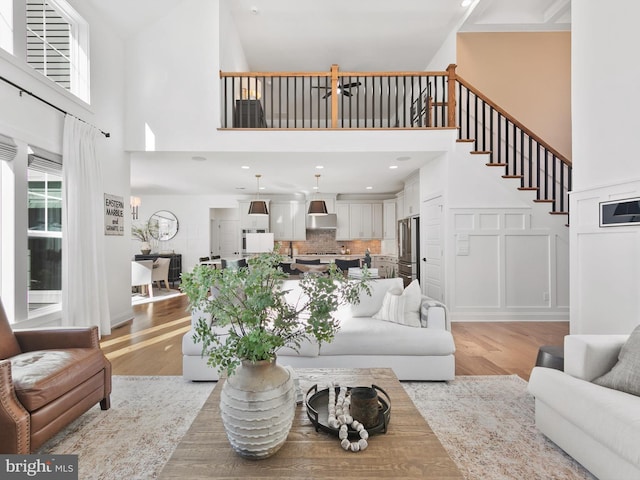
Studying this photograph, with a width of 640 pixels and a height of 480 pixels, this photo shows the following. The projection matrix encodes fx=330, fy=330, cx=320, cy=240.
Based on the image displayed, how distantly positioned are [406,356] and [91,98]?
4.73 m

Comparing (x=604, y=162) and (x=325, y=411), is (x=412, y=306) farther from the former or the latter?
(x=604, y=162)

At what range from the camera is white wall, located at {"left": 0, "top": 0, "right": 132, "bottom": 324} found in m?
3.03

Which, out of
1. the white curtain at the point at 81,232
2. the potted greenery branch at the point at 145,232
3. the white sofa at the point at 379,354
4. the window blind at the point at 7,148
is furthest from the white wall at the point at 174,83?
the potted greenery branch at the point at 145,232

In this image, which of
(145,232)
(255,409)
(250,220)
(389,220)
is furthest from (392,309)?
(145,232)

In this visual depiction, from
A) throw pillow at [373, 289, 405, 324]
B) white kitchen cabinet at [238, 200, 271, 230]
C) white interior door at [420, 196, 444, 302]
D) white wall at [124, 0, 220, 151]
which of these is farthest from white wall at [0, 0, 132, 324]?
white interior door at [420, 196, 444, 302]

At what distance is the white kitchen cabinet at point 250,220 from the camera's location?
364 inches

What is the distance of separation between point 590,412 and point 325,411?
127cm

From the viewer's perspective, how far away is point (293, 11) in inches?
218

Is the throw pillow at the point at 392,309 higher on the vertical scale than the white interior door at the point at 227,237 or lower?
lower

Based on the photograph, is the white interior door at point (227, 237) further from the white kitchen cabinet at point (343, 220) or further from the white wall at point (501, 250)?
the white wall at point (501, 250)

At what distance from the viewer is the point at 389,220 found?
8.99m

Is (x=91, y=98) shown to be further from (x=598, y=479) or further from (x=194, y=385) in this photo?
(x=598, y=479)

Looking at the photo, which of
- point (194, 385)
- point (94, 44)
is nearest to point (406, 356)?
point (194, 385)

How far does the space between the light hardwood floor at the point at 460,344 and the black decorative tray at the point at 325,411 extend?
188 cm
